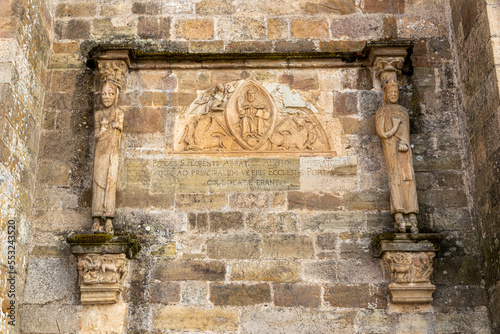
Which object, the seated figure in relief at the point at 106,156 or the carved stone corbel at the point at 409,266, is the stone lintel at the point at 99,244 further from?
the carved stone corbel at the point at 409,266

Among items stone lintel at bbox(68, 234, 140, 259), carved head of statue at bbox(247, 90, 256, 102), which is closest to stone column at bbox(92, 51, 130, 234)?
stone lintel at bbox(68, 234, 140, 259)

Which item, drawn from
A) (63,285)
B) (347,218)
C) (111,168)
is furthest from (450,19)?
(63,285)

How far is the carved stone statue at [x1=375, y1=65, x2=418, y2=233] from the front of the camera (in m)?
5.82

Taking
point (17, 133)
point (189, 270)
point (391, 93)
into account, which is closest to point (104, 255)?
point (189, 270)

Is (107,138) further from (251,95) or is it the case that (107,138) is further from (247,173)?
(251,95)

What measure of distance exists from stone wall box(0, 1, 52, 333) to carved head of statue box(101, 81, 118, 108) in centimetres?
71

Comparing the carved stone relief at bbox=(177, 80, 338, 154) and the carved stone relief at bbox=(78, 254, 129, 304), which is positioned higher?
the carved stone relief at bbox=(177, 80, 338, 154)

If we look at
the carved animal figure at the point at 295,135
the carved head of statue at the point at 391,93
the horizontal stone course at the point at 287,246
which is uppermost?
the carved head of statue at the point at 391,93

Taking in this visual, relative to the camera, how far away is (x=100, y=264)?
561 cm

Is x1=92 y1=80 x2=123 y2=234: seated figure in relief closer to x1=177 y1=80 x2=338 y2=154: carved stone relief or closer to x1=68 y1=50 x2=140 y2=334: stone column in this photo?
x1=68 y1=50 x2=140 y2=334: stone column

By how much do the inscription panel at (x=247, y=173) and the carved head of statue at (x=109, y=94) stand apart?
2.56 ft

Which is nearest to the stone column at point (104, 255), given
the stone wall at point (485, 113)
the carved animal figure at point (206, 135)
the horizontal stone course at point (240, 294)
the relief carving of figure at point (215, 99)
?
the carved animal figure at point (206, 135)

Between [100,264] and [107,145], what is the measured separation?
3.95 feet

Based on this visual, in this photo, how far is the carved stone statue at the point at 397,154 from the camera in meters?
5.82
